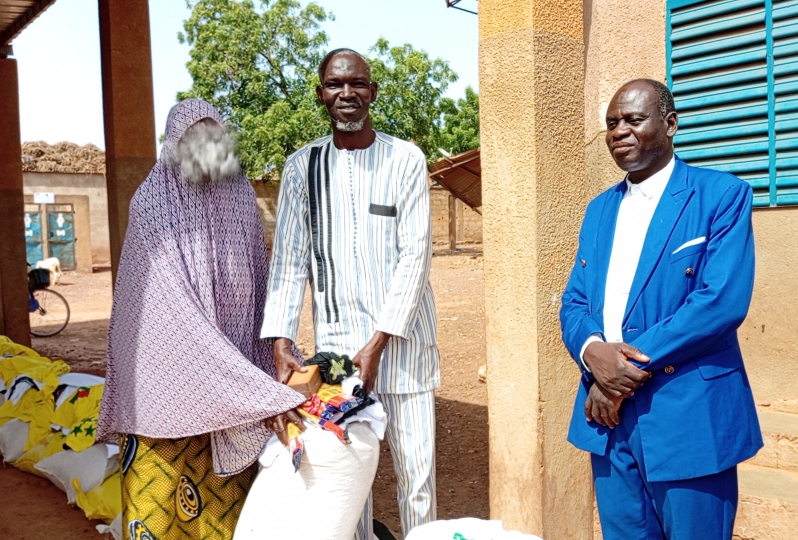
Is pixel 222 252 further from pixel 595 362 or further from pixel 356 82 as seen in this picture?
pixel 595 362

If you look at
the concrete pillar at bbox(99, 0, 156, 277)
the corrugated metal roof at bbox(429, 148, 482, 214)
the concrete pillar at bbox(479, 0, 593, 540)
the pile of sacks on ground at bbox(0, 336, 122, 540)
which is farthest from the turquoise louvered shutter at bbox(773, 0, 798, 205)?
the corrugated metal roof at bbox(429, 148, 482, 214)

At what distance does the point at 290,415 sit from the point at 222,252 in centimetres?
68

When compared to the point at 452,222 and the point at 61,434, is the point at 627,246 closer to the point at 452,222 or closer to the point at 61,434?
the point at 61,434

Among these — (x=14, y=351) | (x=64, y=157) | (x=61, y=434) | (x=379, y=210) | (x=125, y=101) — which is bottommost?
(x=61, y=434)

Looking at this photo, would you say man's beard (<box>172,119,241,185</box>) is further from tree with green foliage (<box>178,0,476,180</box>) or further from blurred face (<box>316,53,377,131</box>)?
tree with green foliage (<box>178,0,476,180</box>)

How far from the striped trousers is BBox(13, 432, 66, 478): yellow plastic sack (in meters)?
3.05

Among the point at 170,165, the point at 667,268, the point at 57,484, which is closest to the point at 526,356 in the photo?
the point at 667,268

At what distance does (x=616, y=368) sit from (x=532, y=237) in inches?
35.4

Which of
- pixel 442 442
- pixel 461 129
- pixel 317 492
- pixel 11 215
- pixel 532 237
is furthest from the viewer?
pixel 461 129

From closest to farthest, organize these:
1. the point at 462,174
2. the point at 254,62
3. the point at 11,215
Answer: the point at 11,215
the point at 462,174
the point at 254,62

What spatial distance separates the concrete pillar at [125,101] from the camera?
→ 6637 millimetres

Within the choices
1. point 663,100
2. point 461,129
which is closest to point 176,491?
point 663,100

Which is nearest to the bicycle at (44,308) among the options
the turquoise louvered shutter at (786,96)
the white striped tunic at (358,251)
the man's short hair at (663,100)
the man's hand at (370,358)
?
the white striped tunic at (358,251)

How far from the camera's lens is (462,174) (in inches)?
570
